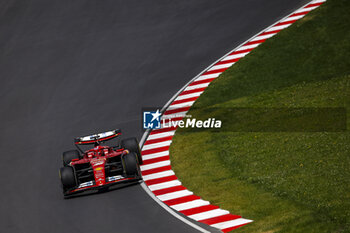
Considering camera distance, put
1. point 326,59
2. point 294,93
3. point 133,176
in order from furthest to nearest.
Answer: point 326,59
point 294,93
point 133,176

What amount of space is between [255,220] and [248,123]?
7.30m

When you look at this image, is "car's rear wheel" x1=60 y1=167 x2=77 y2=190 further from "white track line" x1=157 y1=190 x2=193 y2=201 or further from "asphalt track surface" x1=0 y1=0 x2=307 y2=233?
"white track line" x1=157 y1=190 x2=193 y2=201

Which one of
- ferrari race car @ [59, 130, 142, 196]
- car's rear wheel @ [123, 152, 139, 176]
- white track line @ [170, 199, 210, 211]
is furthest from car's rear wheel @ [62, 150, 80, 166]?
white track line @ [170, 199, 210, 211]

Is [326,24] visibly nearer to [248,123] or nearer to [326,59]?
[326,59]

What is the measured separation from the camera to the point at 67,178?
748 inches

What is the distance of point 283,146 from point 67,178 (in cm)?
703

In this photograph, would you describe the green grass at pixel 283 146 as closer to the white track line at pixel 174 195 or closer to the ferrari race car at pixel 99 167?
the white track line at pixel 174 195

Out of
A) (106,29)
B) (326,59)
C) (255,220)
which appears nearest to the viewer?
(255,220)

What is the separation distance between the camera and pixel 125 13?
3250 cm

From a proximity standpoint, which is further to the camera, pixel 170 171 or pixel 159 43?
pixel 159 43

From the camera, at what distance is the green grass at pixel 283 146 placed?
16547 millimetres

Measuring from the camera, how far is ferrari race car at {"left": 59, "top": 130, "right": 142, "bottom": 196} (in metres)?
19.0

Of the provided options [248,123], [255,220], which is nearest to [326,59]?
[248,123]

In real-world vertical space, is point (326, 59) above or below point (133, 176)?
above
